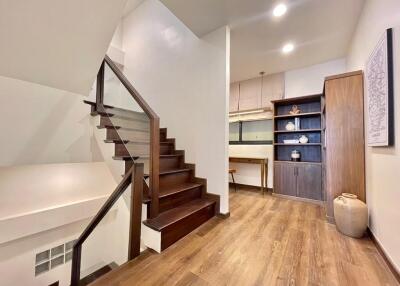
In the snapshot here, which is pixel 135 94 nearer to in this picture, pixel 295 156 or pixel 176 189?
pixel 176 189

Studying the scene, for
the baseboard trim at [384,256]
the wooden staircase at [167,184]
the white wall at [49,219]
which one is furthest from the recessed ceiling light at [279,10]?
the white wall at [49,219]

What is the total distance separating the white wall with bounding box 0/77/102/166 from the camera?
9.93 feet

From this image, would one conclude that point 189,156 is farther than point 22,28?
Yes

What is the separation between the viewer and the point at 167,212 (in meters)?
2.26

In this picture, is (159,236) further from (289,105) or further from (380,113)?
(289,105)

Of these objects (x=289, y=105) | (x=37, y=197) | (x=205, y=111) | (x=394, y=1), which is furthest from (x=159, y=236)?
(x=289, y=105)

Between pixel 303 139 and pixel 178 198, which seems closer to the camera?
pixel 178 198

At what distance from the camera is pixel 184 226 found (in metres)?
2.12

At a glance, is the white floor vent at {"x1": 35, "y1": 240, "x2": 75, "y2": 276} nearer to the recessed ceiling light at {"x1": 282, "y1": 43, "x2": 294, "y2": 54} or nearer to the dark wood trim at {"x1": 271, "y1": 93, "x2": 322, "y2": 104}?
the dark wood trim at {"x1": 271, "y1": 93, "x2": 322, "y2": 104}

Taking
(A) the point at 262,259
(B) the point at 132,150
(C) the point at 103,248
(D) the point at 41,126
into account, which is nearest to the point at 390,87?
(A) the point at 262,259

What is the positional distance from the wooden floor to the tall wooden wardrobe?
57 centimetres

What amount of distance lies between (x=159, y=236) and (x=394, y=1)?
9.58 feet

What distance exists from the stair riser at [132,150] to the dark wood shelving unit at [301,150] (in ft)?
9.17

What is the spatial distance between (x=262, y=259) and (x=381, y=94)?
1898 millimetres
